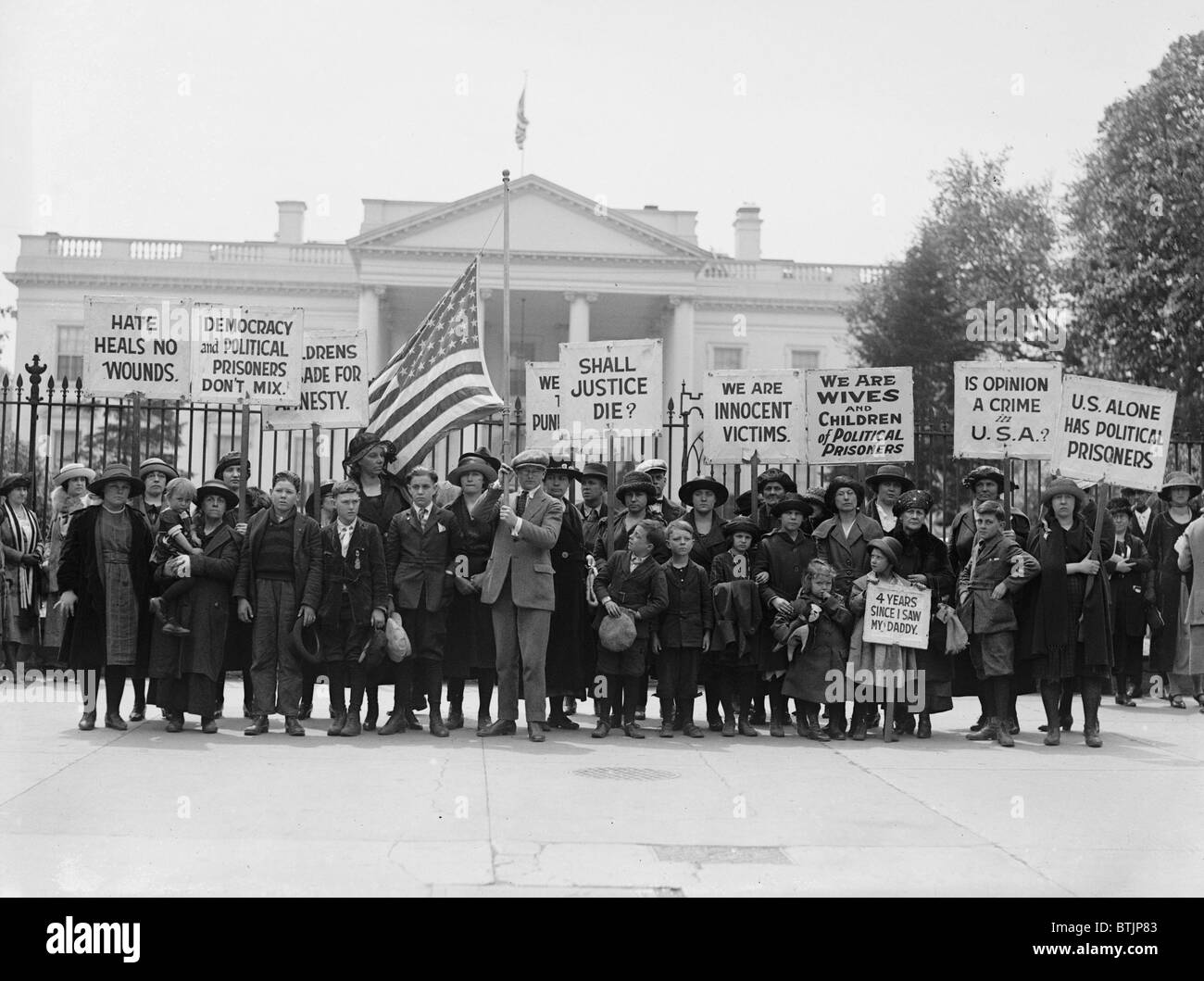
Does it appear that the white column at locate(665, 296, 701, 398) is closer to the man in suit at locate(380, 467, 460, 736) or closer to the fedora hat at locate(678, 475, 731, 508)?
the fedora hat at locate(678, 475, 731, 508)

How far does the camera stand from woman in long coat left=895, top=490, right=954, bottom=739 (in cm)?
922

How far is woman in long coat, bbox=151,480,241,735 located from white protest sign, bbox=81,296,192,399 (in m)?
1.95

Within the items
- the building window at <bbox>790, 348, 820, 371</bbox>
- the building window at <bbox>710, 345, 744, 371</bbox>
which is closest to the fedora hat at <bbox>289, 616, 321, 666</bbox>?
the building window at <bbox>710, 345, 744, 371</bbox>

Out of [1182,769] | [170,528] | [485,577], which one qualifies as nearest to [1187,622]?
[1182,769]

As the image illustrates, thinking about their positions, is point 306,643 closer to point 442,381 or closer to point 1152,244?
point 442,381

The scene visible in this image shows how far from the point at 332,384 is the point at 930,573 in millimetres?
5047

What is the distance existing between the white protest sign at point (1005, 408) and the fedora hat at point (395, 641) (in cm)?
464

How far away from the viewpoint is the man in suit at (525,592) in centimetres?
880

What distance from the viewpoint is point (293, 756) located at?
7.92 m

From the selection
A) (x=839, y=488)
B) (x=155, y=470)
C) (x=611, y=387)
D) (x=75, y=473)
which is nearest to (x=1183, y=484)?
(x=839, y=488)

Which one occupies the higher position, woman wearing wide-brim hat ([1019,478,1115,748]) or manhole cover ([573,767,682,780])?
woman wearing wide-brim hat ([1019,478,1115,748])

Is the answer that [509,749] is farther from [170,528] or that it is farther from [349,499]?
[170,528]

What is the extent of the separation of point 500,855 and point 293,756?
276cm

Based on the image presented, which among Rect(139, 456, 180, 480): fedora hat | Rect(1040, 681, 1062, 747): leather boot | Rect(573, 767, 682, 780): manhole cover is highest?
Rect(139, 456, 180, 480): fedora hat
